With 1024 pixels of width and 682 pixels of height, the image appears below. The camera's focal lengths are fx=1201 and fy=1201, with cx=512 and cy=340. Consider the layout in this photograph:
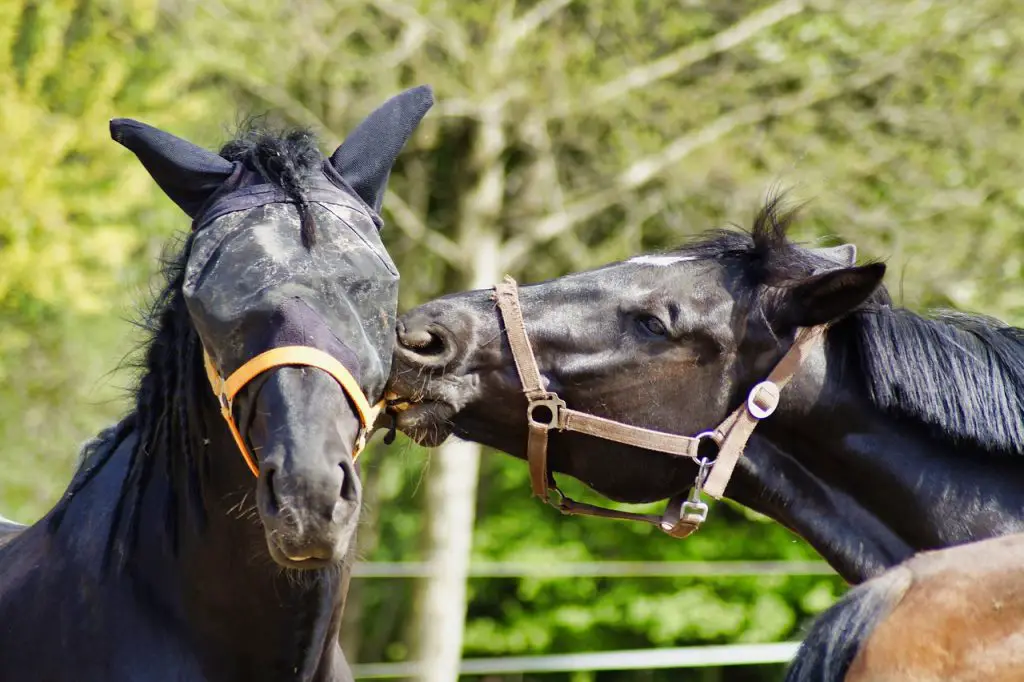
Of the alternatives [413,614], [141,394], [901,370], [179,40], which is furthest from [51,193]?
[901,370]

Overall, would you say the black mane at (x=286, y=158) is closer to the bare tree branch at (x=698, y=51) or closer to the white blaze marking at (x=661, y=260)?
the white blaze marking at (x=661, y=260)

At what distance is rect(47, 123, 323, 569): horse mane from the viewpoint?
9.32ft

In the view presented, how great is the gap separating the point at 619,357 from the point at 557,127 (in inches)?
A: 296

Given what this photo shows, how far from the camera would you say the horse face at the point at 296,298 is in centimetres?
250

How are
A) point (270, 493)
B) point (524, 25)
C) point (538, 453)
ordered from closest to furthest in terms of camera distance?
point (270, 493), point (538, 453), point (524, 25)

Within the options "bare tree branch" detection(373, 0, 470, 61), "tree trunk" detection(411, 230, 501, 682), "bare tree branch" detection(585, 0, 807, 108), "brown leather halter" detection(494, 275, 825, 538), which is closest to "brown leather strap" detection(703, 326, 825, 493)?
"brown leather halter" detection(494, 275, 825, 538)

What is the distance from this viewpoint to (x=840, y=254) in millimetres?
3982

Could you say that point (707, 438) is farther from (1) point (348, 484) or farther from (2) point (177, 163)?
(2) point (177, 163)

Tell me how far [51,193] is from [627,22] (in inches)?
202

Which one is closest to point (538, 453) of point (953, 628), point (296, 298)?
point (296, 298)

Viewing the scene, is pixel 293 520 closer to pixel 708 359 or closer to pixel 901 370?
pixel 708 359

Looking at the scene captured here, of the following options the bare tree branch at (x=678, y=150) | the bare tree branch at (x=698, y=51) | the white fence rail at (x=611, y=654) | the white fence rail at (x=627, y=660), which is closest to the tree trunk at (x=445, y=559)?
the white fence rail at (x=611, y=654)

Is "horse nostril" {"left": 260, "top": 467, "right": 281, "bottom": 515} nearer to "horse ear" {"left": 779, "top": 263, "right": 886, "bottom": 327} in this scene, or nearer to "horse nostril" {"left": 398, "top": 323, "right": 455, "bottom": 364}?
"horse nostril" {"left": 398, "top": 323, "right": 455, "bottom": 364}

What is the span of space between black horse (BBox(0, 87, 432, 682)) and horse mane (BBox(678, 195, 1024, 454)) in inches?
52.5
